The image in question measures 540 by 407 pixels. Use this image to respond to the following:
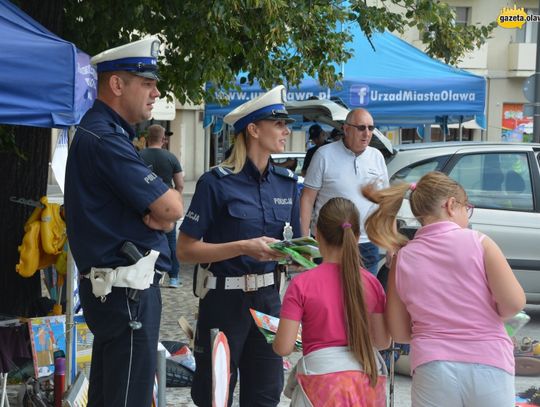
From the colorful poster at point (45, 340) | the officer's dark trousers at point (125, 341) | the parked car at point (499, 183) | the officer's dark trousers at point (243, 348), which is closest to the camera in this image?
the officer's dark trousers at point (125, 341)

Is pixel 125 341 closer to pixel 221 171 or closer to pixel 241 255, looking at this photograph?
pixel 241 255

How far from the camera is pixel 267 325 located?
4109 millimetres

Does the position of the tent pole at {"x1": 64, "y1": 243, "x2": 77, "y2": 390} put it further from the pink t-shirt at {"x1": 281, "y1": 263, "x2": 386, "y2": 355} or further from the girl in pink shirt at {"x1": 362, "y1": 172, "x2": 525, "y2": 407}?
the girl in pink shirt at {"x1": 362, "y1": 172, "x2": 525, "y2": 407}

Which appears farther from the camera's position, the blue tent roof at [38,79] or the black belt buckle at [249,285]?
the blue tent roof at [38,79]

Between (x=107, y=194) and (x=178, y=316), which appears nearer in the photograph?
A: (x=107, y=194)

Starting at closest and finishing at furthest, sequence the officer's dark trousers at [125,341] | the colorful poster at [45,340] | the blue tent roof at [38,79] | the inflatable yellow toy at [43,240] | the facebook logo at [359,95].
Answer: the officer's dark trousers at [125,341]
the blue tent roof at [38,79]
the colorful poster at [45,340]
the inflatable yellow toy at [43,240]
the facebook logo at [359,95]

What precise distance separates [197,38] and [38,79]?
3.13 metres

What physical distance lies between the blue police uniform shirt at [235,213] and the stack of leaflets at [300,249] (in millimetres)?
396

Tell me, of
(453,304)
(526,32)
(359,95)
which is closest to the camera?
(453,304)

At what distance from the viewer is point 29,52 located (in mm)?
5242

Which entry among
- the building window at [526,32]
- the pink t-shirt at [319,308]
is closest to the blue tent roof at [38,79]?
the pink t-shirt at [319,308]

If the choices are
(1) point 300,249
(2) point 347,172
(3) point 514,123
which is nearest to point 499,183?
(2) point 347,172

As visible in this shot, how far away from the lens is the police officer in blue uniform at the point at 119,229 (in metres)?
3.78

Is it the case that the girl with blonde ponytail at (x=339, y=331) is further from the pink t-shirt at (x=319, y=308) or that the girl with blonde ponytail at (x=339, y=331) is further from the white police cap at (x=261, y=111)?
the white police cap at (x=261, y=111)
